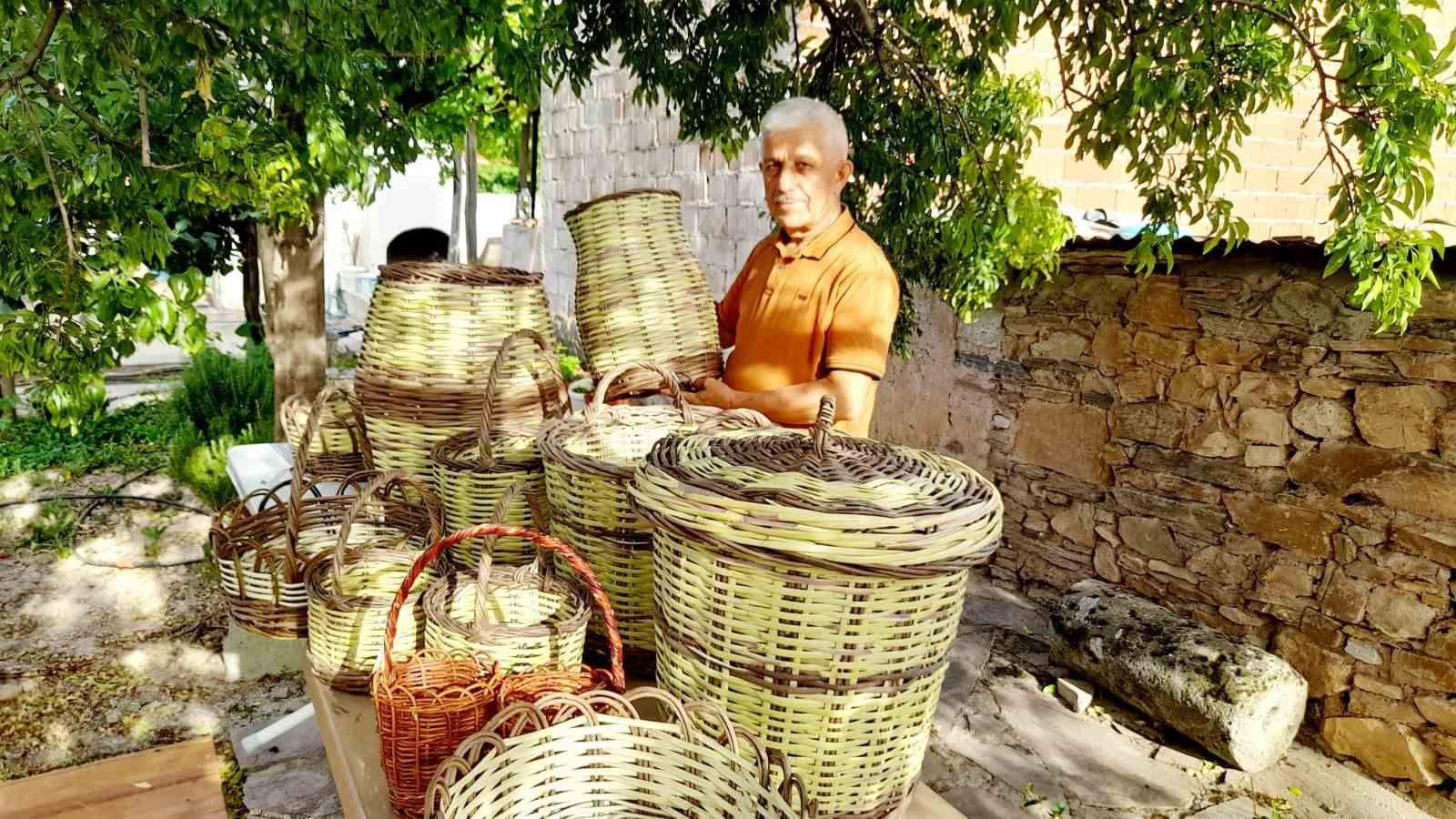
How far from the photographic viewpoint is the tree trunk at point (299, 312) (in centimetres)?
478

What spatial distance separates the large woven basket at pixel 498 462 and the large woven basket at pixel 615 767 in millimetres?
625

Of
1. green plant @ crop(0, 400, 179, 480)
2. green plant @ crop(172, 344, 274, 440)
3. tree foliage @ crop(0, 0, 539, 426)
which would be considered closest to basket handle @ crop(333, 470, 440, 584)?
tree foliage @ crop(0, 0, 539, 426)

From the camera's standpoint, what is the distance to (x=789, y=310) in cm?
259

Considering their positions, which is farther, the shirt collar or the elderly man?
the shirt collar

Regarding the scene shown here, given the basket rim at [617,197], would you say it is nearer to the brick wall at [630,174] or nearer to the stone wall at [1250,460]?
the brick wall at [630,174]

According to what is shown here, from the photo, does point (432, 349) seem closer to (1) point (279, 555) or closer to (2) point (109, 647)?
(1) point (279, 555)

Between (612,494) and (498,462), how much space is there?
44cm

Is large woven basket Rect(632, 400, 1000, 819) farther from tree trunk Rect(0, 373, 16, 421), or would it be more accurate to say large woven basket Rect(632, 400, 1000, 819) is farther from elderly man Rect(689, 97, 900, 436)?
tree trunk Rect(0, 373, 16, 421)

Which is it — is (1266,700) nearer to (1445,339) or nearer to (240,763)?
(1445,339)

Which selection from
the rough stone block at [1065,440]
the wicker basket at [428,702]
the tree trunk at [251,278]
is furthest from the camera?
the tree trunk at [251,278]

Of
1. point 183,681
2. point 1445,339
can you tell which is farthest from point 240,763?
point 1445,339

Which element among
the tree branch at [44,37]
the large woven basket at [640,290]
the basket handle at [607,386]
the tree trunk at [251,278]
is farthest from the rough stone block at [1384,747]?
the tree trunk at [251,278]

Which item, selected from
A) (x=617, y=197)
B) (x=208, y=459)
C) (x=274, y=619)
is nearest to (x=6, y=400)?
(x=208, y=459)

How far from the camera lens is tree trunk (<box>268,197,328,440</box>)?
15.7 ft
